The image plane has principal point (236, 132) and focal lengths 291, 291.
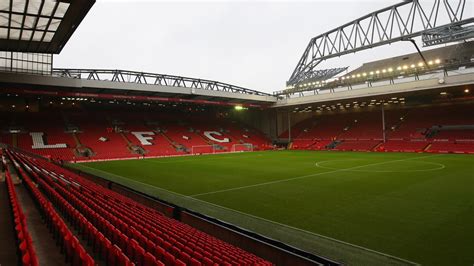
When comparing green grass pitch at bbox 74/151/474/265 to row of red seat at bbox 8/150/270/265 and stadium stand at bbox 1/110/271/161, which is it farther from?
stadium stand at bbox 1/110/271/161

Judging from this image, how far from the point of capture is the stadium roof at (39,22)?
1263 centimetres

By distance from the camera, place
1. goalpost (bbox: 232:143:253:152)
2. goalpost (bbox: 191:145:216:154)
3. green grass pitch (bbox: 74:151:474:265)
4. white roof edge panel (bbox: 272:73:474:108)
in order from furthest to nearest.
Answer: goalpost (bbox: 232:143:253:152) < goalpost (bbox: 191:145:216:154) < white roof edge panel (bbox: 272:73:474:108) < green grass pitch (bbox: 74:151:474:265)

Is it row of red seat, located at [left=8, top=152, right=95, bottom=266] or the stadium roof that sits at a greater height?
the stadium roof

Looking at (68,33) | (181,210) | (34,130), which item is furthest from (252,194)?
(34,130)

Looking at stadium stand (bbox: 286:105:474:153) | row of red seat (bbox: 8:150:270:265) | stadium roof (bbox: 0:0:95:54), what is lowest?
row of red seat (bbox: 8:150:270:265)

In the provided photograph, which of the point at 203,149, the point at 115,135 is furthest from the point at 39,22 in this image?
the point at 203,149

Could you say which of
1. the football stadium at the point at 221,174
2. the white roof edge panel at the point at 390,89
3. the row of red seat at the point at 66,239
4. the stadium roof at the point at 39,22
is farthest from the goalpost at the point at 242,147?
the row of red seat at the point at 66,239

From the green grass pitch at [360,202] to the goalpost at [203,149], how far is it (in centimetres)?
2126

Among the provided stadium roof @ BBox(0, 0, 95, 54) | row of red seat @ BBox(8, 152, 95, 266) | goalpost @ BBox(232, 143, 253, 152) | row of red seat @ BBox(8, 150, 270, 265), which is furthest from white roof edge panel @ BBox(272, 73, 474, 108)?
row of red seat @ BBox(8, 152, 95, 266)

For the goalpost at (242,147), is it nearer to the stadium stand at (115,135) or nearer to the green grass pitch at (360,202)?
the stadium stand at (115,135)

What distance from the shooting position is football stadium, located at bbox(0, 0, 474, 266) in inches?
238

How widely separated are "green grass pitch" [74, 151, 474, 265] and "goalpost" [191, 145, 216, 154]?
21.3 metres

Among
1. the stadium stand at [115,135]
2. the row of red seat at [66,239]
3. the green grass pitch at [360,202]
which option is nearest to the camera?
the row of red seat at [66,239]

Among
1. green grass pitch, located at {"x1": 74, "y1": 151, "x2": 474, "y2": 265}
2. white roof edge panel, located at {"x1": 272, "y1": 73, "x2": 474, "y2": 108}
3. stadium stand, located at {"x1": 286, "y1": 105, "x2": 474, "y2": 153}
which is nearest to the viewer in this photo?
green grass pitch, located at {"x1": 74, "y1": 151, "x2": 474, "y2": 265}
